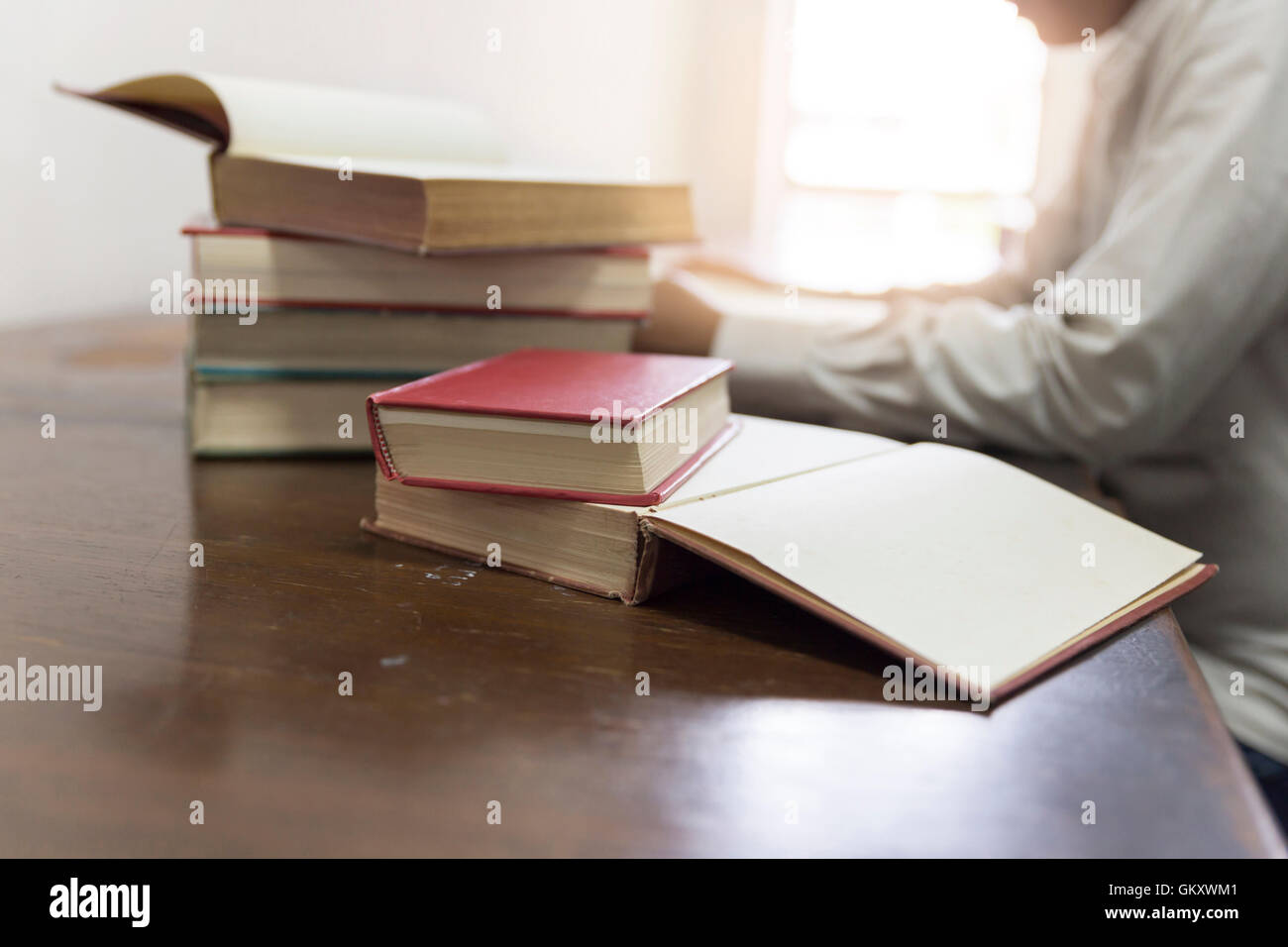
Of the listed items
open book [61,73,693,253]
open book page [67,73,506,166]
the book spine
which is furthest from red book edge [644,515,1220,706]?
open book page [67,73,506,166]

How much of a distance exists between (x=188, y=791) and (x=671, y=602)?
24 cm

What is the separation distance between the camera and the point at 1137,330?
762 millimetres

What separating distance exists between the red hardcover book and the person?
12.9 inches

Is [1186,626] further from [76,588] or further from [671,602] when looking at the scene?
[76,588]

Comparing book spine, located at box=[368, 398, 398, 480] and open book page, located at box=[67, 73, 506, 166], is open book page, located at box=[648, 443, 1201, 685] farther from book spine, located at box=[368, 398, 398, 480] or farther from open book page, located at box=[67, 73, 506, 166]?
open book page, located at box=[67, 73, 506, 166]

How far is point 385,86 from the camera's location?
1829 millimetres

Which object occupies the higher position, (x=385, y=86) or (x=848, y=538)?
(x=385, y=86)

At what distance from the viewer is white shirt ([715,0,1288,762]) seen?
29.6 inches

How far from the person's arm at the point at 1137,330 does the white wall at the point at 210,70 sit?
0.90 meters

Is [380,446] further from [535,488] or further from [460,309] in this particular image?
[460,309]

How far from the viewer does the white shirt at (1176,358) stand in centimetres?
75

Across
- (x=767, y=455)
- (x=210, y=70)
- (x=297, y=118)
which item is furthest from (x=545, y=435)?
(x=210, y=70)
